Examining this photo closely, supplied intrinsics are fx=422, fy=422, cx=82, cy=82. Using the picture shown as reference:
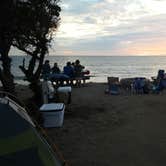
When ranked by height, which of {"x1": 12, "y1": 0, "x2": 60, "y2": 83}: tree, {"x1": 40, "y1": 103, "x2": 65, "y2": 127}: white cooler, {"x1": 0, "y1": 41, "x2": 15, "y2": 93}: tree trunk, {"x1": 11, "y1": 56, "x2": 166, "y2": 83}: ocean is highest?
{"x1": 12, "y1": 0, "x2": 60, "y2": 83}: tree

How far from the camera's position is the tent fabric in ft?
14.9

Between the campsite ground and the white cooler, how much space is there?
0.16m

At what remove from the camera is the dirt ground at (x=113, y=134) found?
7238 millimetres

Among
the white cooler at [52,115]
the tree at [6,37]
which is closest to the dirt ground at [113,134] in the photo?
the white cooler at [52,115]

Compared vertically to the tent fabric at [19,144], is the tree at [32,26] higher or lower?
higher

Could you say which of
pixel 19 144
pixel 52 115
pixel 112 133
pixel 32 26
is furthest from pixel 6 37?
pixel 19 144

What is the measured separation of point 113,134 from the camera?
9.06 m

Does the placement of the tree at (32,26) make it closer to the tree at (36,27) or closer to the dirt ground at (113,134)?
the tree at (36,27)

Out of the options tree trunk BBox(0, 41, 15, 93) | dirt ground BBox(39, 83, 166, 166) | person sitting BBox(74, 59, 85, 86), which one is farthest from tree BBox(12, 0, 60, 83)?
person sitting BBox(74, 59, 85, 86)

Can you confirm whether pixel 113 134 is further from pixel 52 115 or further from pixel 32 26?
pixel 32 26

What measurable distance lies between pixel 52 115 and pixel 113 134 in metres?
1.44

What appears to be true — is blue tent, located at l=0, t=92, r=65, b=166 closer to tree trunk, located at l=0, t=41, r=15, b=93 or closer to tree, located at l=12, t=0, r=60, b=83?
tree trunk, located at l=0, t=41, r=15, b=93

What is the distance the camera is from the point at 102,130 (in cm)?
946

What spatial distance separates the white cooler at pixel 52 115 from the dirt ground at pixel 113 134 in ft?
0.54
